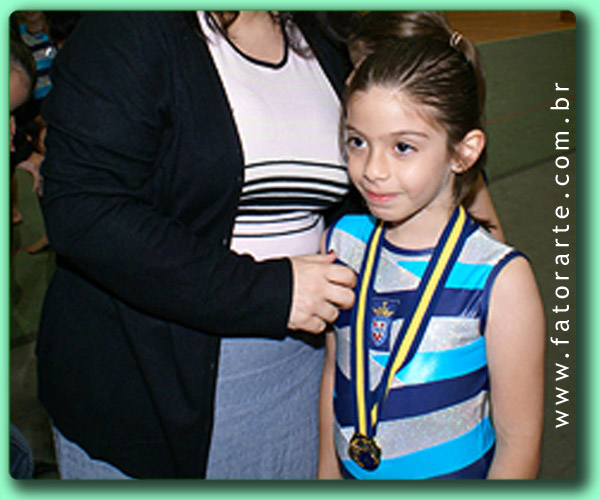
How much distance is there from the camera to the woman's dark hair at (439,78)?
50.2 inches

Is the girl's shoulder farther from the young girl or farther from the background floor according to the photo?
the background floor

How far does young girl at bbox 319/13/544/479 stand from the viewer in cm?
126

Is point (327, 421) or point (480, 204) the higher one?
point (480, 204)

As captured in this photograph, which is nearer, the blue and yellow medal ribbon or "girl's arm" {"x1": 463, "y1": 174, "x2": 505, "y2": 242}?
the blue and yellow medal ribbon

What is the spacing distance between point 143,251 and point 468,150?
2.22 ft

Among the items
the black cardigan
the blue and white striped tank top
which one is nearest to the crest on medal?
the blue and white striped tank top

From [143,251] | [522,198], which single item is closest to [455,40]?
[143,251]

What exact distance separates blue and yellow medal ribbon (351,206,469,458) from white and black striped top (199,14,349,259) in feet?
0.59

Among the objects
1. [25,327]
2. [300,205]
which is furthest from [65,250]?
[25,327]

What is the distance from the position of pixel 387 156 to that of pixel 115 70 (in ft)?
1.67

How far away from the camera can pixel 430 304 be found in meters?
1.31

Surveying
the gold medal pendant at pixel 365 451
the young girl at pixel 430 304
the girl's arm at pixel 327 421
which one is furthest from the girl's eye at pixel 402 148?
the gold medal pendant at pixel 365 451

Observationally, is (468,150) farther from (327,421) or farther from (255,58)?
(327,421)

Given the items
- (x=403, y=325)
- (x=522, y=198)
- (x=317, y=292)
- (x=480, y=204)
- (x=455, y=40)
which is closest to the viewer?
(x=317, y=292)
